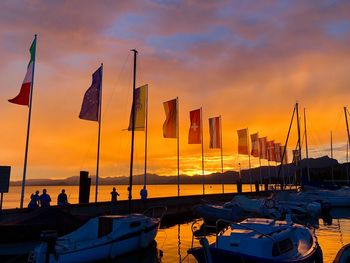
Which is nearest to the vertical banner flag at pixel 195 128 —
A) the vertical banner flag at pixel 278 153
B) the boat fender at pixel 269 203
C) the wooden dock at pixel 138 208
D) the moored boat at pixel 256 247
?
the wooden dock at pixel 138 208

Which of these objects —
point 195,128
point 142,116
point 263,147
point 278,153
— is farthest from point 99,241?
point 278,153

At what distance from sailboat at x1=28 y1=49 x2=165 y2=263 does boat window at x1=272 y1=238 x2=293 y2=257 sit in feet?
29.1

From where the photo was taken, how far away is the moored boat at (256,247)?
1390 centimetres

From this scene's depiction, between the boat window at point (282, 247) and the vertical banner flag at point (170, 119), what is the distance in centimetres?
2801

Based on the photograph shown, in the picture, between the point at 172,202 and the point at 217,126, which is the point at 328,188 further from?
the point at 172,202

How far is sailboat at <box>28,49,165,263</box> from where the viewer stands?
15487 mm

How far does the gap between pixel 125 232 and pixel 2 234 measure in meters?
7.14

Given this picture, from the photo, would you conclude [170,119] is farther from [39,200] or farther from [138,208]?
[39,200]

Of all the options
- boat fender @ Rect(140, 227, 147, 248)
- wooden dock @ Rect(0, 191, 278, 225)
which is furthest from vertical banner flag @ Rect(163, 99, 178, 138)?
boat fender @ Rect(140, 227, 147, 248)

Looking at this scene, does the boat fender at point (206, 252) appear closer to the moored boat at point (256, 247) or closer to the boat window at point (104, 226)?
the moored boat at point (256, 247)

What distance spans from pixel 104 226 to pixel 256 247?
9.10 meters

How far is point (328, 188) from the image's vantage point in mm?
60188

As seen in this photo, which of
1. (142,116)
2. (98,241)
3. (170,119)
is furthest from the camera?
(170,119)

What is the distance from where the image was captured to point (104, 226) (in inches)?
776
